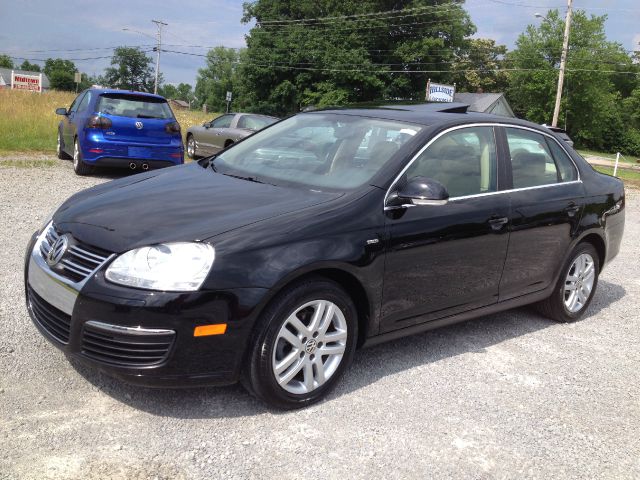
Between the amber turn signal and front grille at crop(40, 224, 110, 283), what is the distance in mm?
564

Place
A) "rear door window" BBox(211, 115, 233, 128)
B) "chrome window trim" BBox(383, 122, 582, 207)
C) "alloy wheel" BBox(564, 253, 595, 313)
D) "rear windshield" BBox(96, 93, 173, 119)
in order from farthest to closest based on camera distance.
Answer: "rear door window" BBox(211, 115, 233, 128) → "rear windshield" BBox(96, 93, 173, 119) → "alloy wheel" BBox(564, 253, 595, 313) → "chrome window trim" BBox(383, 122, 582, 207)

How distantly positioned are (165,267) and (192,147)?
14.4 metres

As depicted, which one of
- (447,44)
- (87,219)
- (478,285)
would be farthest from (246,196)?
(447,44)

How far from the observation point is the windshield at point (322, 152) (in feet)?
12.9

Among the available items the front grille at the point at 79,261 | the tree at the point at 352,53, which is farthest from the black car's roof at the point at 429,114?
the tree at the point at 352,53

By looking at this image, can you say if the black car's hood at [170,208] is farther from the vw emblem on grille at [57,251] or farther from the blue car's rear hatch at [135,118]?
the blue car's rear hatch at [135,118]

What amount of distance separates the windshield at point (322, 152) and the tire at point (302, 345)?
0.75 meters

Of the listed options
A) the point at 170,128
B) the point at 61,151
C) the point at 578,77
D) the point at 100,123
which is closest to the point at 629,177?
the point at 170,128

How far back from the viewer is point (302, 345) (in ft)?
11.0

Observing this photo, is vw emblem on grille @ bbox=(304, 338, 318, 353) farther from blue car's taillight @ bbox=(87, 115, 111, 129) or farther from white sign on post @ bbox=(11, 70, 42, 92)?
white sign on post @ bbox=(11, 70, 42, 92)

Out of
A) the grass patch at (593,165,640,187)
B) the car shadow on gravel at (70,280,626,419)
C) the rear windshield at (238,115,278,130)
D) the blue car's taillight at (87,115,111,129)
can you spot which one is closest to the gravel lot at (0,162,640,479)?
the car shadow on gravel at (70,280,626,419)

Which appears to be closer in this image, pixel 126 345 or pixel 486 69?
pixel 126 345

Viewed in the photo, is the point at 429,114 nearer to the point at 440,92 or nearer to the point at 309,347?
the point at 309,347

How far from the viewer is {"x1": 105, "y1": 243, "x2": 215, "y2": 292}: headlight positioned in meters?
2.96
